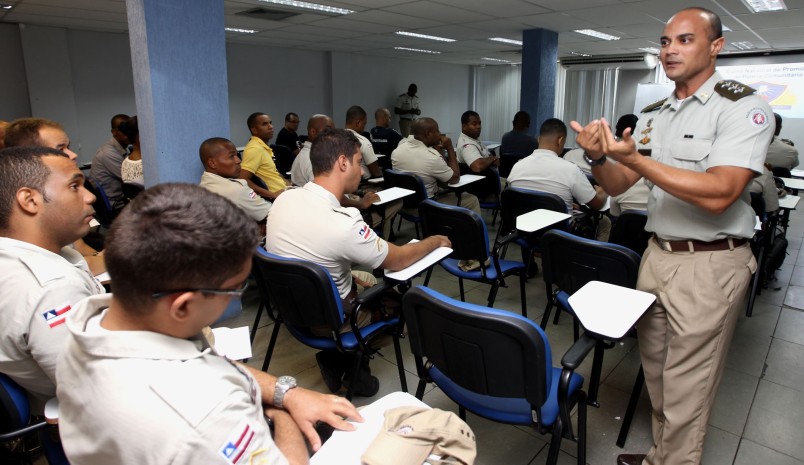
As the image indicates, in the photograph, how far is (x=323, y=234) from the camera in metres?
2.05

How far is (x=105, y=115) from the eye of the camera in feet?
26.7

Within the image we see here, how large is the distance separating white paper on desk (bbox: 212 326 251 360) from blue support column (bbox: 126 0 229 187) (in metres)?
1.79

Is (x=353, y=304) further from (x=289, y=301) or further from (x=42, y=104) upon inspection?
(x=42, y=104)

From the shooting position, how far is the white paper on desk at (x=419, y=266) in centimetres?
206

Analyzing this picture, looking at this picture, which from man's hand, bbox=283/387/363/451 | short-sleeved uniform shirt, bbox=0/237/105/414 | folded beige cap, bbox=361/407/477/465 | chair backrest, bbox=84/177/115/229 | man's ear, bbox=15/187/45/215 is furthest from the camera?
chair backrest, bbox=84/177/115/229

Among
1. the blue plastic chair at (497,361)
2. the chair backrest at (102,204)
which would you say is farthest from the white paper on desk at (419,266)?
the chair backrest at (102,204)

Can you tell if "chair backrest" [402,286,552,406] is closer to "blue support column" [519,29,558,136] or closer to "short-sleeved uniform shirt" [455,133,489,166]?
"short-sleeved uniform shirt" [455,133,489,166]

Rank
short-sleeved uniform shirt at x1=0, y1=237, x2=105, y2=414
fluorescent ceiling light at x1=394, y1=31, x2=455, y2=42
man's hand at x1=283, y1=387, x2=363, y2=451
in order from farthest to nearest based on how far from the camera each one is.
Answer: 1. fluorescent ceiling light at x1=394, y1=31, x2=455, y2=42
2. short-sleeved uniform shirt at x1=0, y1=237, x2=105, y2=414
3. man's hand at x1=283, y1=387, x2=363, y2=451

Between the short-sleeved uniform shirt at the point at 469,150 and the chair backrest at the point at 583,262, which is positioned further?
the short-sleeved uniform shirt at the point at 469,150

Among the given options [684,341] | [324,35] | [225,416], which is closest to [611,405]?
[684,341]

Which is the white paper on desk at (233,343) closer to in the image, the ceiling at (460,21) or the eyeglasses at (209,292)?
the eyeglasses at (209,292)

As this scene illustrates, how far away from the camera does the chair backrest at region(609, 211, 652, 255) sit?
8.87ft

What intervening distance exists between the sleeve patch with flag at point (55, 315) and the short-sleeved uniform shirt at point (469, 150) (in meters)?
4.45

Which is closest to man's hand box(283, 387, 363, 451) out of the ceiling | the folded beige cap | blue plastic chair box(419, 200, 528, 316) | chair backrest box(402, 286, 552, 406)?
the folded beige cap
